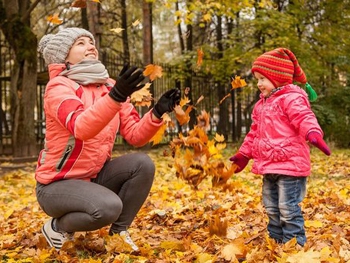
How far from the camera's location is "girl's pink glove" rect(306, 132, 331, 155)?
2.87 metres

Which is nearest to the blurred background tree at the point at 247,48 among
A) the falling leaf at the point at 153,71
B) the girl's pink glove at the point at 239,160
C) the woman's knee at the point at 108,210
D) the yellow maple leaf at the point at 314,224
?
the falling leaf at the point at 153,71

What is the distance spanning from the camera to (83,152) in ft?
10.5

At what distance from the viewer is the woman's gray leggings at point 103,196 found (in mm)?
3107

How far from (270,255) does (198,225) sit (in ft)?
4.06

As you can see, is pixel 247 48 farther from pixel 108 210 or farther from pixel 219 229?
pixel 108 210

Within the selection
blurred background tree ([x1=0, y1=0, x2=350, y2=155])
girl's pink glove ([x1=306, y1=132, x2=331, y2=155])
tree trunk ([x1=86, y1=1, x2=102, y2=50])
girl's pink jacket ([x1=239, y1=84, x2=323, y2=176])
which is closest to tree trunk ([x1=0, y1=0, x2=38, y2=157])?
blurred background tree ([x1=0, y1=0, x2=350, y2=155])

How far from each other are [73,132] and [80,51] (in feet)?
2.08

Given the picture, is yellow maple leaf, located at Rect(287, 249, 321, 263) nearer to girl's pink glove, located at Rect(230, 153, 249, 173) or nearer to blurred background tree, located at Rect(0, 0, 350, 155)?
girl's pink glove, located at Rect(230, 153, 249, 173)

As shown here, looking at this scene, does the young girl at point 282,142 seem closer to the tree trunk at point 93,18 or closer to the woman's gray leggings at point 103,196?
the woman's gray leggings at point 103,196

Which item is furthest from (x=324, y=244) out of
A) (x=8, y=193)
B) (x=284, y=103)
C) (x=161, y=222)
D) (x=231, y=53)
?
(x=231, y=53)

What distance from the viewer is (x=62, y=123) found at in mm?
3059

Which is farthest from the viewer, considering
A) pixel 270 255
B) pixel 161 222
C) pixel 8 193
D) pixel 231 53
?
pixel 231 53

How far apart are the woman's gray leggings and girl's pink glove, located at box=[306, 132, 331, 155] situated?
110 cm

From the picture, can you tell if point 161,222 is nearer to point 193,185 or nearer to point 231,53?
point 193,185
